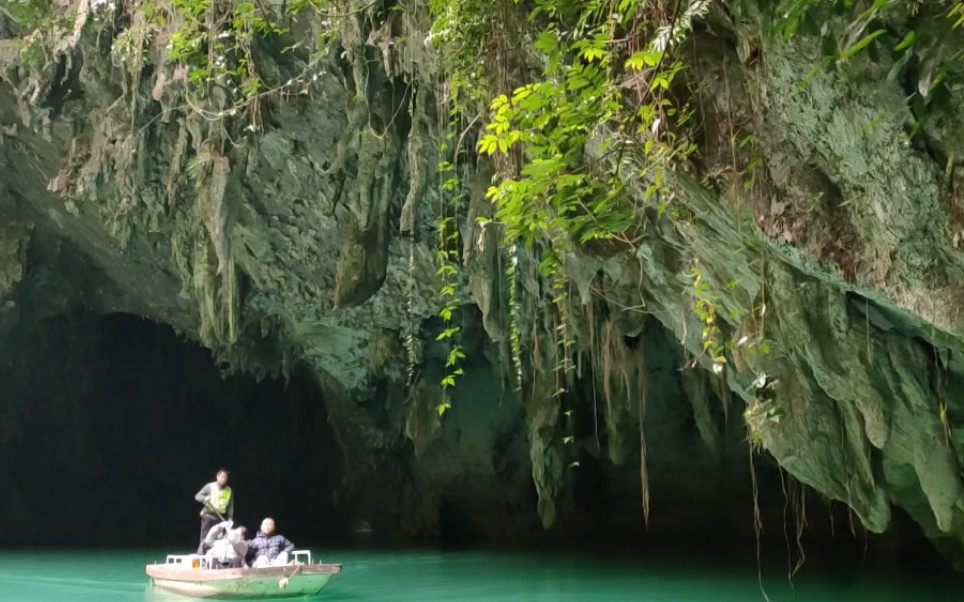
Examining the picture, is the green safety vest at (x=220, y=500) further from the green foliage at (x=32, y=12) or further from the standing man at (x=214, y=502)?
the green foliage at (x=32, y=12)

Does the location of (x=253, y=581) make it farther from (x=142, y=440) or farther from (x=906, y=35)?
(x=142, y=440)

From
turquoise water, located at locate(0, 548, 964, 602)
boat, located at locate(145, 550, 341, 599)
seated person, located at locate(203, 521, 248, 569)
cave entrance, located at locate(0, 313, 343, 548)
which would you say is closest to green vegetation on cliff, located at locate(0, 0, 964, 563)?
turquoise water, located at locate(0, 548, 964, 602)

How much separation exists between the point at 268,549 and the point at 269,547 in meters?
0.03

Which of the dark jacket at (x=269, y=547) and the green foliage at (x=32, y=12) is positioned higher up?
the green foliage at (x=32, y=12)

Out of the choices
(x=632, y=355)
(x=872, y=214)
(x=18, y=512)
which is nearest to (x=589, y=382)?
→ (x=632, y=355)

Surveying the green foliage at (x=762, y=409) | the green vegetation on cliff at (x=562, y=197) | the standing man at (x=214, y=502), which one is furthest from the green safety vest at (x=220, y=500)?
the green foliage at (x=762, y=409)

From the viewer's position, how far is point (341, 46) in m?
8.62

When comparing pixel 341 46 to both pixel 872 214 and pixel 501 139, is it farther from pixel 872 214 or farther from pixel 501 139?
pixel 872 214

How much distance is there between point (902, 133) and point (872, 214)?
1.65 ft

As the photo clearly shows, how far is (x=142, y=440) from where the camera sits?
18781mm

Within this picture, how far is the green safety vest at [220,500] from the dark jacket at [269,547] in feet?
2.12

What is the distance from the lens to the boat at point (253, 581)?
30.2 ft

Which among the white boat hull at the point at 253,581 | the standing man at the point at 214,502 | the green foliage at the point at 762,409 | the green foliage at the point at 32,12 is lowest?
the white boat hull at the point at 253,581

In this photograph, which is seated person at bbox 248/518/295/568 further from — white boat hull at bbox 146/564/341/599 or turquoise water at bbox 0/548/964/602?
turquoise water at bbox 0/548/964/602
